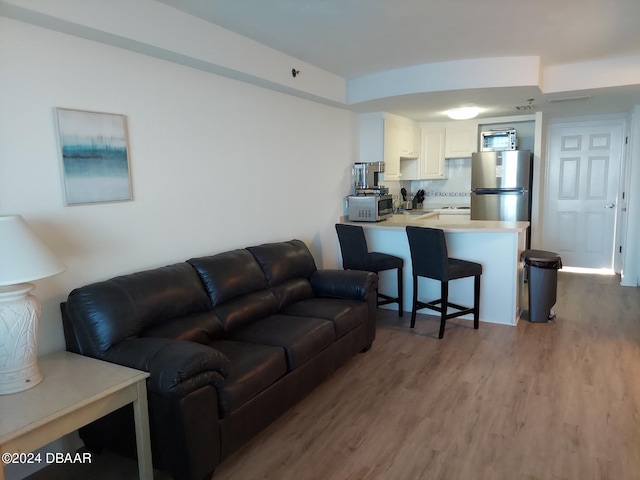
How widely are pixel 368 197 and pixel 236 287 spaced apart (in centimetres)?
236

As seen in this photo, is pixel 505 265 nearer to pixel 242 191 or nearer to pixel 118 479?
pixel 242 191

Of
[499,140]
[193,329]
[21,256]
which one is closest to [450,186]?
[499,140]

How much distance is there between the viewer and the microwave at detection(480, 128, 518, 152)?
6036 millimetres

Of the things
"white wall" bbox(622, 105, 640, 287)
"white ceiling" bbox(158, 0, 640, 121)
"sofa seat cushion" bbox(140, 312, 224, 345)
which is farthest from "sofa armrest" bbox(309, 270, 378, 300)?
"white wall" bbox(622, 105, 640, 287)

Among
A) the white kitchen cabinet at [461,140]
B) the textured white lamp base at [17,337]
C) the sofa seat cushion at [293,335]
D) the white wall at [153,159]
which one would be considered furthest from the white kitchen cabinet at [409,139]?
the textured white lamp base at [17,337]

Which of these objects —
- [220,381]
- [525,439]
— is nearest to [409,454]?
[525,439]

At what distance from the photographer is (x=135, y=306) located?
8.01ft

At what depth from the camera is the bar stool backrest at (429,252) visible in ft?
12.6

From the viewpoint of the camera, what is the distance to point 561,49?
379 cm

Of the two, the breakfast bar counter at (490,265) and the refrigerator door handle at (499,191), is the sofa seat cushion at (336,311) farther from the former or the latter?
the refrigerator door handle at (499,191)

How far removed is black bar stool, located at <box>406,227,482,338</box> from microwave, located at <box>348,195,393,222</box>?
0.93 m

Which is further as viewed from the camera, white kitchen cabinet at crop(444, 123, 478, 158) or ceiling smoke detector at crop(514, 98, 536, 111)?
white kitchen cabinet at crop(444, 123, 478, 158)

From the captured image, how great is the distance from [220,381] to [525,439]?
1.70 meters

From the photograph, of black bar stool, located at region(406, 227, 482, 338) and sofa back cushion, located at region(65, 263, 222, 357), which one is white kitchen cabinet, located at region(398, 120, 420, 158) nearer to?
black bar stool, located at region(406, 227, 482, 338)
